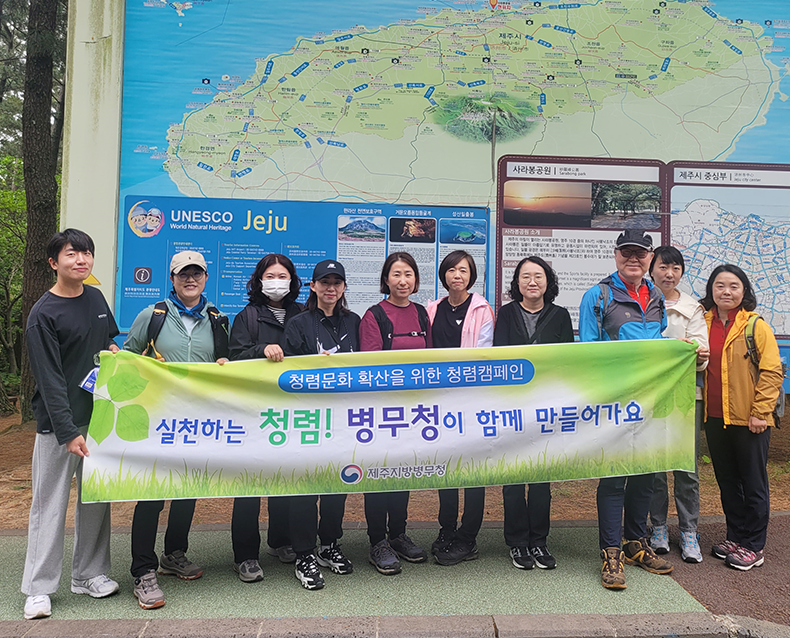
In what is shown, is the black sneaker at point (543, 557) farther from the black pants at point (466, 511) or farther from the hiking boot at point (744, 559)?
the hiking boot at point (744, 559)

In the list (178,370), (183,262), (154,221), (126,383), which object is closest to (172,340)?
(178,370)

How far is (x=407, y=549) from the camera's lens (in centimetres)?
397

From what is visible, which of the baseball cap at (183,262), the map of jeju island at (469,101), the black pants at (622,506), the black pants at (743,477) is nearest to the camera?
the baseball cap at (183,262)

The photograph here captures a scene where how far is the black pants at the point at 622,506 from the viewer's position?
3703mm

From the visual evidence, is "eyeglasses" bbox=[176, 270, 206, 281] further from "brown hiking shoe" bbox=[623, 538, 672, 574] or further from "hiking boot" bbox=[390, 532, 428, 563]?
"brown hiking shoe" bbox=[623, 538, 672, 574]

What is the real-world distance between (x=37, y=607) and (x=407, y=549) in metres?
2.14

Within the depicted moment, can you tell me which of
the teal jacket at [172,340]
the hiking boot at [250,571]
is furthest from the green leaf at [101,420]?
the hiking boot at [250,571]

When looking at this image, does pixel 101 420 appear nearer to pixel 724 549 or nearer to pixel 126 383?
pixel 126 383

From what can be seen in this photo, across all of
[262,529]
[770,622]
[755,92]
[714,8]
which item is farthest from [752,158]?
[262,529]

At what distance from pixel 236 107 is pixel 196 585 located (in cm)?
412

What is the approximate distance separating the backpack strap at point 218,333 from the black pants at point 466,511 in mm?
1700

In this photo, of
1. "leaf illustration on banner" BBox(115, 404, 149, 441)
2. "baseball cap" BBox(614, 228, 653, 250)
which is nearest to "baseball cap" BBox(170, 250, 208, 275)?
"leaf illustration on banner" BBox(115, 404, 149, 441)

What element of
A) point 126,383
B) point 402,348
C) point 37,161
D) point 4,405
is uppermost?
point 37,161

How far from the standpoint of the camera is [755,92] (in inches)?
230
